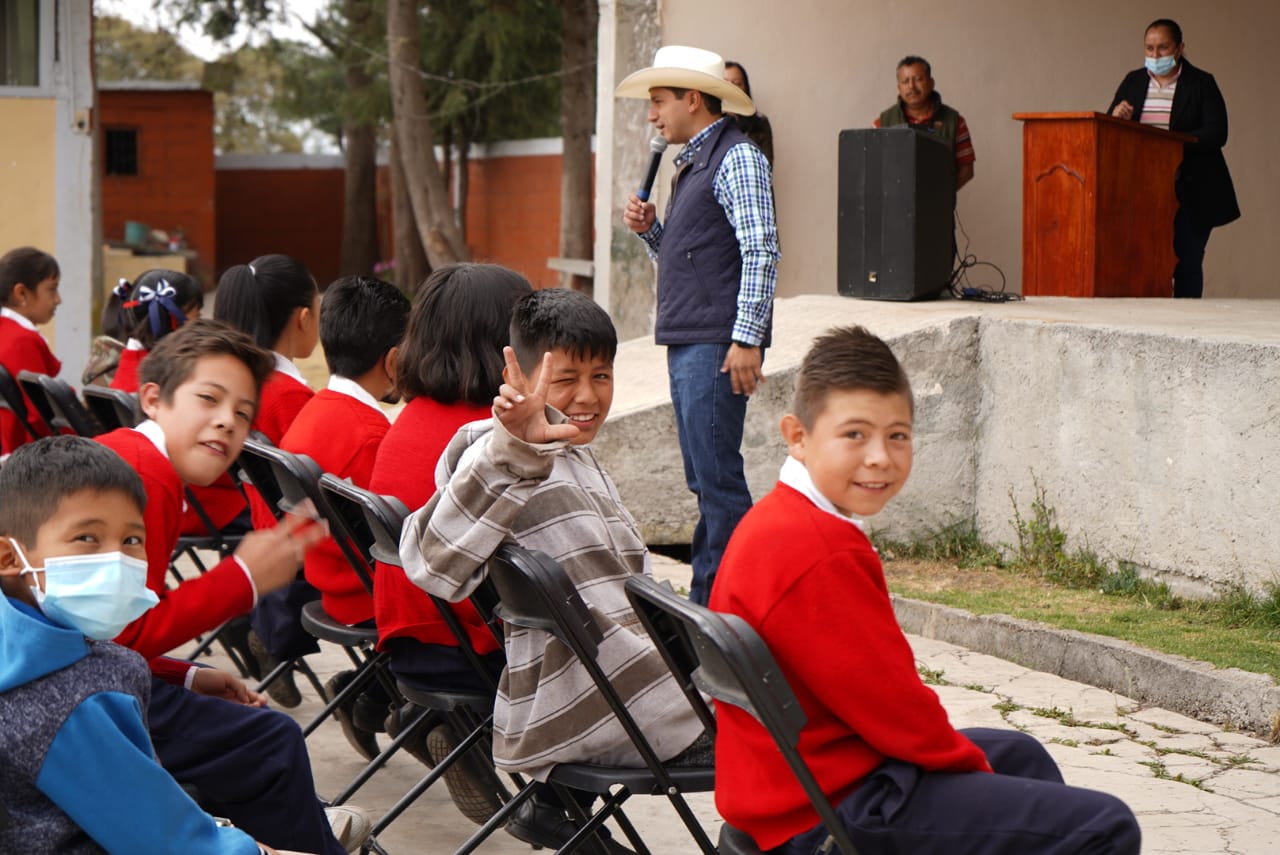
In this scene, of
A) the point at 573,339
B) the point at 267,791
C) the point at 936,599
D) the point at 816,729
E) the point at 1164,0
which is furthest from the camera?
the point at 1164,0

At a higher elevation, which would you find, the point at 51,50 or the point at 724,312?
the point at 51,50

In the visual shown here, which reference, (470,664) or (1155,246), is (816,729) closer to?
(470,664)

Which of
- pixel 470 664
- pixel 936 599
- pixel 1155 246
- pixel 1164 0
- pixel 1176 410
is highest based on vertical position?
pixel 1164 0

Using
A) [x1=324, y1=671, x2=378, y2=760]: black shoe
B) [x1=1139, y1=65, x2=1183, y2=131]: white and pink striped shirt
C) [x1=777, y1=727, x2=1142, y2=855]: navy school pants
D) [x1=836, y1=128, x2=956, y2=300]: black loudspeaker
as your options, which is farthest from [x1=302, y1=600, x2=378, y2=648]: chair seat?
[x1=1139, y1=65, x2=1183, y2=131]: white and pink striped shirt

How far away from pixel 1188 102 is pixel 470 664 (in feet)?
21.7

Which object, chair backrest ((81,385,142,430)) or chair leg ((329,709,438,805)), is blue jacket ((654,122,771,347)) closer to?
chair backrest ((81,385,142,430))

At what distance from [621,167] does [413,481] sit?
733 cm

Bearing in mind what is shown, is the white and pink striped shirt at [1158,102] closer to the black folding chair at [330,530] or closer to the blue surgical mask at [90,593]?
the black folding chair at [330,530]

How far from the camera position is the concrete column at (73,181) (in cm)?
1056

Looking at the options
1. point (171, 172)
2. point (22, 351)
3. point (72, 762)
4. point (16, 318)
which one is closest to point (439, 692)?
point (72, 762)

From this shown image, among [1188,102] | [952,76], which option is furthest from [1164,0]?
[1188,102]

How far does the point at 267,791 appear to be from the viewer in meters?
2.75

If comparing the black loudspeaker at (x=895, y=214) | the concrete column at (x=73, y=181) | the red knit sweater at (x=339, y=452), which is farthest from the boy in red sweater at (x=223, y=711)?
the concrete column at (x=73, y=181)

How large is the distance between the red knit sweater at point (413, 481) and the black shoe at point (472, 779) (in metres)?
0.28
